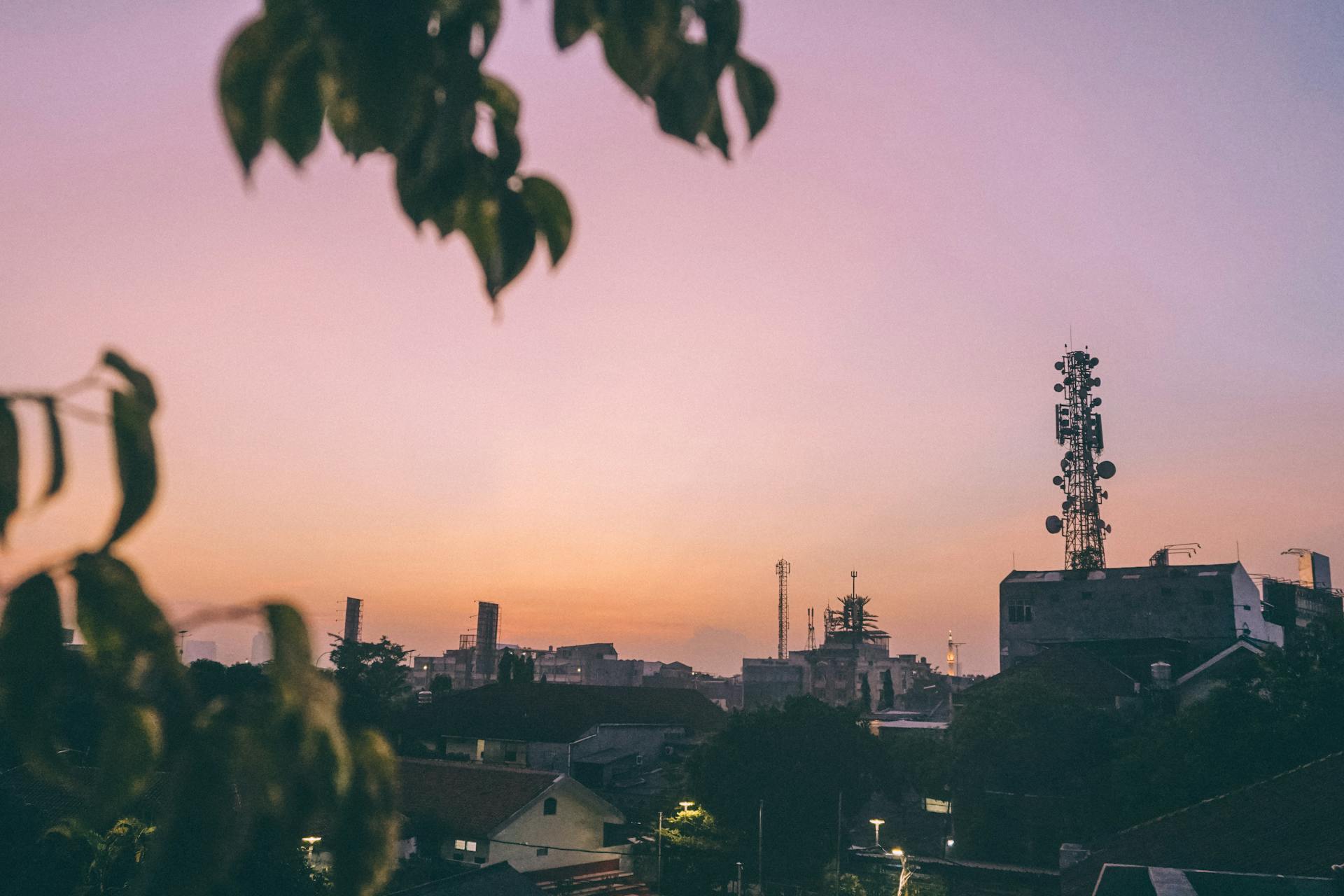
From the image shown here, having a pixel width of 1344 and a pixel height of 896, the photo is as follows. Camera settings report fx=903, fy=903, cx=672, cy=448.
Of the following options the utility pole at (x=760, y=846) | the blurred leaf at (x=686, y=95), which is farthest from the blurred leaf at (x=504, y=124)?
the utility pole at (x=760, y=846)

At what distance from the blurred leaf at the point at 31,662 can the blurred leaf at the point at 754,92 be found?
1.14 m

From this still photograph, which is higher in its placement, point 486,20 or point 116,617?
point 486,20

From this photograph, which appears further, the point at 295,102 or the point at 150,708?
the point at 295,102

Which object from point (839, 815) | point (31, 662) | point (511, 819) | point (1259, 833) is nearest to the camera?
point (31, 662)

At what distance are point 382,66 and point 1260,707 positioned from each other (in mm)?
35269

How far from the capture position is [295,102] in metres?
1.16

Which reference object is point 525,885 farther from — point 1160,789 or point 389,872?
point 1160,789

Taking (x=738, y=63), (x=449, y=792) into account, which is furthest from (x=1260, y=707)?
(x=738, y=63)

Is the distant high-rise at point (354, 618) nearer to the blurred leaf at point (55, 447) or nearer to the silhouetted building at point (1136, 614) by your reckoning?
the silhouetted building at point (1136, 614)

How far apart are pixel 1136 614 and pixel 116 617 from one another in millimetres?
55263

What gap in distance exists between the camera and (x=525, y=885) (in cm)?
1781

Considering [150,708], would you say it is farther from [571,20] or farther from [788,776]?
[788,776]

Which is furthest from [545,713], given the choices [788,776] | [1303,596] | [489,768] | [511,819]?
[1303,596]

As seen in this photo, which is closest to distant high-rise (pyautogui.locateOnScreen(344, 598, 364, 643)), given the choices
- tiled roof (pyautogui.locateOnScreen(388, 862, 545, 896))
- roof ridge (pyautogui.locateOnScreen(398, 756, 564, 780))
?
roof ridge (pyautogui.locateOnScreen(398, 756, 564, 780))
